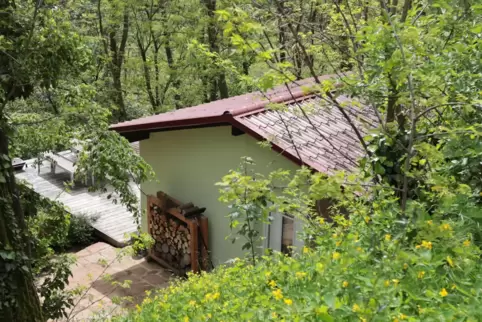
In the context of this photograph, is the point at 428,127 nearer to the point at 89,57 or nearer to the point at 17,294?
the point at 89,57

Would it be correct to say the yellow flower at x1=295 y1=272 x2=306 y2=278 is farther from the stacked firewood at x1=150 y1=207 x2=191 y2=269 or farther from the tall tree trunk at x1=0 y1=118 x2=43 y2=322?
the stacked firewood at x1=150 y1=207 x2=191 y2=269

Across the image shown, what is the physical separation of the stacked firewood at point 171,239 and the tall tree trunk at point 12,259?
10.9 feet

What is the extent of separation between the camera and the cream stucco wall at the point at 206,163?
6.12 meters

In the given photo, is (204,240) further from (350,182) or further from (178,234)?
(350,182)

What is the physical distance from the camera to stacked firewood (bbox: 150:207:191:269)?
702 centimetres

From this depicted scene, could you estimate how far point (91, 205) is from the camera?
11.7 m

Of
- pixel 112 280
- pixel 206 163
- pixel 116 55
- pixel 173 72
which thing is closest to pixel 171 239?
pixel 112 280

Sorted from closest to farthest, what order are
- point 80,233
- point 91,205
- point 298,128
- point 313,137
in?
point 313,137, point 298,128, point 80,233, point 91,205

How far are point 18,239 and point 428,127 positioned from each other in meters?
3.84

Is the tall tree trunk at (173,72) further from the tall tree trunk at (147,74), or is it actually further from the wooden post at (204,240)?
the wooden post at (204,240)

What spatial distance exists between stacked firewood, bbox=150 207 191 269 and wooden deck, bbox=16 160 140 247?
4.40 feet

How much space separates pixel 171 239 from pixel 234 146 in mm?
2362

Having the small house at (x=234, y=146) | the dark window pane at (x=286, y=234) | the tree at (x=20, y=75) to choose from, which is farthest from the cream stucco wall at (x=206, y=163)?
the tree at (x=20, y=75)

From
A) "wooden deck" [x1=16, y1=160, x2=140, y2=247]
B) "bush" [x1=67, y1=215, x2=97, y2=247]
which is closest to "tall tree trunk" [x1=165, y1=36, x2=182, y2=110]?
"wooden deck" [x1=16, y1=160, x2=140, y2=247]
